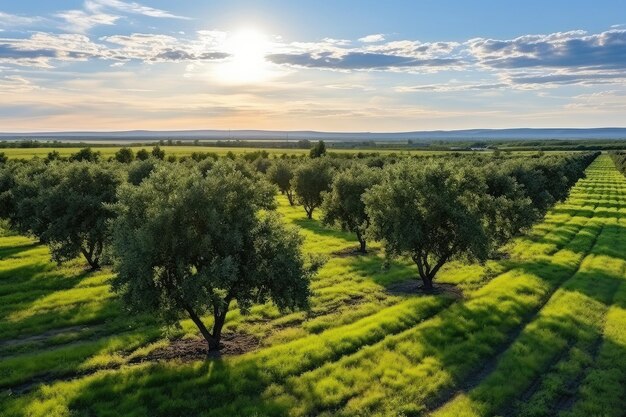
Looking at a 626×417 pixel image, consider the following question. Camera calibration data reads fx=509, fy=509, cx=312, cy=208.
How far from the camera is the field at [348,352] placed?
2266 centimetres

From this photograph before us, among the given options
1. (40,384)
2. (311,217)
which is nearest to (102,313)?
(40,384)

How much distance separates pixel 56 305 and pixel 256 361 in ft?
64.3

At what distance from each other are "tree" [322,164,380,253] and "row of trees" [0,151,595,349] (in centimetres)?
14

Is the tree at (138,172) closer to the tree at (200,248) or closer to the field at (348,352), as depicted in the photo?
the field at (348,352)

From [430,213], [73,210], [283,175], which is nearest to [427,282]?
[430,213]

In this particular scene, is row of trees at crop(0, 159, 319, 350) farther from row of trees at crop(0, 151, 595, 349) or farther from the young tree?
the young tree

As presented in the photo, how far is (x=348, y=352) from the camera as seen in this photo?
28.3 m

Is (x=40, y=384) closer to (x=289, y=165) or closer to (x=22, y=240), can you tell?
(x=22, y=240)

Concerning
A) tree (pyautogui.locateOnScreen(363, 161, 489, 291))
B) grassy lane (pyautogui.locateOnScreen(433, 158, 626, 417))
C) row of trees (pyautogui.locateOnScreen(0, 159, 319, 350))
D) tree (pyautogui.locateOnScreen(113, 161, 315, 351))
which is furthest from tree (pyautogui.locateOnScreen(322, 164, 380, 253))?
tree (pyautogui.locateOnScreen(113, 161, 315, 351))

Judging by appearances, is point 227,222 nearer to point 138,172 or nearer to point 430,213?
point 430,213

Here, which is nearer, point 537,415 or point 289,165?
point 537,415

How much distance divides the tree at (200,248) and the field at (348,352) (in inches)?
114

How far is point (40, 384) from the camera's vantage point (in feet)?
79.5

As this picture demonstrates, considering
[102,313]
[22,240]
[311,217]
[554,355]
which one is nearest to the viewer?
[554,355]
